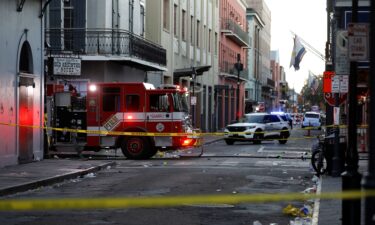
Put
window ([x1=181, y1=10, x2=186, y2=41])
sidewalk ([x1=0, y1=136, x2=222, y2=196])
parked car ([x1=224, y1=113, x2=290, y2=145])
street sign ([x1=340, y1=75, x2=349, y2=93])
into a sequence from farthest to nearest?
window ([x1=181, y1=10, x2=186, y2=41]), parked car ([x1=224, y1=113, x2=290, y2=145]), street sign ([x1=340, y1=75, x2=349, y2=93]), sidewalk ([x1=0, y1=136, x2=222, y2=196])

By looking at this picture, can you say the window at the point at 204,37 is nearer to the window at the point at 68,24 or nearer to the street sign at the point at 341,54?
the window at the point at 68,24

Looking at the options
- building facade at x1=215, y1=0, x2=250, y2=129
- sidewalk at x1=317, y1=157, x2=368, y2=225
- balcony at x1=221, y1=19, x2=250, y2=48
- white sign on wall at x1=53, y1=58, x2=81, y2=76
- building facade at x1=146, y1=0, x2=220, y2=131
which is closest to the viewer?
sidewalk at x1=317, y1=157, x2=368, y2=225

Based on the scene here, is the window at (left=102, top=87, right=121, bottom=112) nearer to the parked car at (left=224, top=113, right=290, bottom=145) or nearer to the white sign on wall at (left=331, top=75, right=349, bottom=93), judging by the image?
the white sign on wall at (left=331, top=75, right=349, bottom=93)

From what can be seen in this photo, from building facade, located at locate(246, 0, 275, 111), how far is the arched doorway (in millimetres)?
64318

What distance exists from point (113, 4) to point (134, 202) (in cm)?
2622

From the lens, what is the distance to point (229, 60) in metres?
66.2

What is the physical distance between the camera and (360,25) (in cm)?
808

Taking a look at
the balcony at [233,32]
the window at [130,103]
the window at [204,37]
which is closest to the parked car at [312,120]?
the balcony at [233,32]

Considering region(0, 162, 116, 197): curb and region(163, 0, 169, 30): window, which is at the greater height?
region(163, 0, 169, 30): window

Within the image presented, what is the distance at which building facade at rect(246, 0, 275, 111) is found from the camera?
290 feet

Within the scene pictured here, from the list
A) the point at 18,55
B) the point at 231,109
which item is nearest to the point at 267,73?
the point at 231,109

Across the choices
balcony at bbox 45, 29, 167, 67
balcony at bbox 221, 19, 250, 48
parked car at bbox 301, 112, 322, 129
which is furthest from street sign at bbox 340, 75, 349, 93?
parked car at bbox 301, 112, 322, 129

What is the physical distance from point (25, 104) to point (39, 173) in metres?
4.28

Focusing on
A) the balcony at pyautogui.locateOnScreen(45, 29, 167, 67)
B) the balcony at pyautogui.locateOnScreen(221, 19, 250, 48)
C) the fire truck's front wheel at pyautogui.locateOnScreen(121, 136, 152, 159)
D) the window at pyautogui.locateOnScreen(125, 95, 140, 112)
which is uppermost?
the balcony at pyautogui.locateOnScreen(221, 19, 250, 48)
